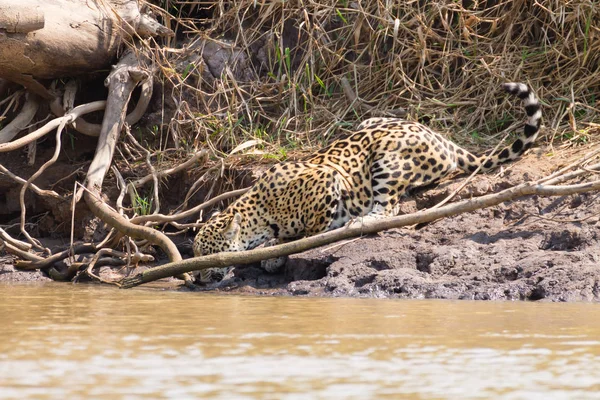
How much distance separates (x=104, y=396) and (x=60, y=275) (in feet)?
16.7

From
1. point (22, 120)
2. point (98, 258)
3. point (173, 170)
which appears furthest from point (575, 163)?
point (22, 120)

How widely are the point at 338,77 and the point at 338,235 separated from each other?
2.69 m

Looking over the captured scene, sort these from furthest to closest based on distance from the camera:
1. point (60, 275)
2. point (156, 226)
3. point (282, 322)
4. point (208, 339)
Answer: point (156, 226)
point (60, 275)
point (282, 322)
point (208, 339)

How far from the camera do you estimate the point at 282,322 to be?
15.4ft

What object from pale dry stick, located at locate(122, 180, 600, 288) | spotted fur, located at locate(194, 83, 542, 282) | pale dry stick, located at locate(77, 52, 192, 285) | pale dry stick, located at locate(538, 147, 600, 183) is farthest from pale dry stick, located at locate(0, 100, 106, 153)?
pale dry stick, located at locate(538, 147, 600, 183)

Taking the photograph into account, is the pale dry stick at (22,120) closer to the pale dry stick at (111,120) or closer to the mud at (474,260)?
the pale dry stick at (111,120)

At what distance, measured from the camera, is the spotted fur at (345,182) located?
755 cm

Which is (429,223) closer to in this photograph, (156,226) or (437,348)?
(156,226)

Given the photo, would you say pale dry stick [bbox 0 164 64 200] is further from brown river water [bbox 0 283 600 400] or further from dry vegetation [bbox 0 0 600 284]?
brown river water [bbox 0 283 600 400]

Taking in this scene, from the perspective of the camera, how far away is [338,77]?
9102mm

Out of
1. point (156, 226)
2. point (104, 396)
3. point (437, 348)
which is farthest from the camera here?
point (156, 226)

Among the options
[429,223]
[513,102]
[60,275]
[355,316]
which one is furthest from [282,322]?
[513,102]

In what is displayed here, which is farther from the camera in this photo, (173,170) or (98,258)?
(173,170)

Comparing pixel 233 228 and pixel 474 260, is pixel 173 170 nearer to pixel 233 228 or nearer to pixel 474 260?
pixel 233 228
